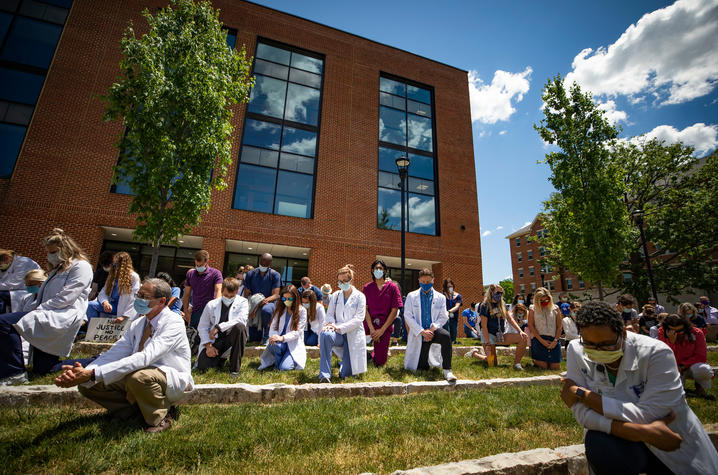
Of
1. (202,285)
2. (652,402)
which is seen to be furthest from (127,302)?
(652,402)

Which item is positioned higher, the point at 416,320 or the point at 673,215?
the point at 673,215

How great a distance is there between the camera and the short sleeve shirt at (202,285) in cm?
636

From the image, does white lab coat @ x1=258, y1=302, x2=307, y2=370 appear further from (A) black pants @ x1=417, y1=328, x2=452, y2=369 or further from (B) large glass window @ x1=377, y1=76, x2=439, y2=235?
(B) large glass window @ x1=377, y1=76, x2=439, y2=235

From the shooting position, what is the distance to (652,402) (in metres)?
1.96

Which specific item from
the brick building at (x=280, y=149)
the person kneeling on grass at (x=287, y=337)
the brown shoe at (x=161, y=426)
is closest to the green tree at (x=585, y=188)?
the brick building at (x=280, y=149)

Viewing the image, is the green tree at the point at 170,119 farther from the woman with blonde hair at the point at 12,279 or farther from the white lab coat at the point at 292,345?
the white lab coat at the point at 292,345

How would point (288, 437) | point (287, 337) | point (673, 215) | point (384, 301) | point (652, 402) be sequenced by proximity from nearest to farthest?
point (652, 402), point (288, 437), point (287, 337), point (384, 301), point (673, 215)

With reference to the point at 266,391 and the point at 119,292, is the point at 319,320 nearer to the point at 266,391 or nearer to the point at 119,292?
the point at 266,391

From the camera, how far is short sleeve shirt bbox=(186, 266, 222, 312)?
6359 mm

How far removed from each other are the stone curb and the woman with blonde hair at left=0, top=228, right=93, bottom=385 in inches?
28.9

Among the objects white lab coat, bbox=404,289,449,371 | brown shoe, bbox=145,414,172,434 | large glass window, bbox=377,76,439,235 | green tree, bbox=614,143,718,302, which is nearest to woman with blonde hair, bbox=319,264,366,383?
white lab coat, bbox=404,289,449,371

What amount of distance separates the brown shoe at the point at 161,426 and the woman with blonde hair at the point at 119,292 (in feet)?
10.9

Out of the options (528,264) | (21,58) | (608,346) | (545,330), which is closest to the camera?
(608,346)

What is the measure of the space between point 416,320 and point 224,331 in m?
3.40
